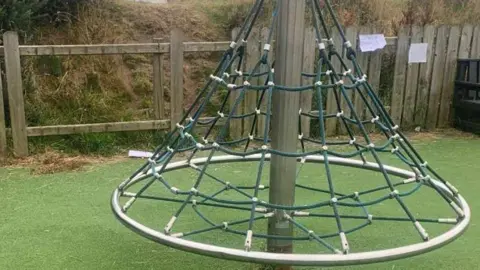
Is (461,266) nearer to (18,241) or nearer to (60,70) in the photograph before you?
(18,241)

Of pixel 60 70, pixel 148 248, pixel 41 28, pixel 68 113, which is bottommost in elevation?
pixel 148 248

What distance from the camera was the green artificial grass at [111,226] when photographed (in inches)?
130

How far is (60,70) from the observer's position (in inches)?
266

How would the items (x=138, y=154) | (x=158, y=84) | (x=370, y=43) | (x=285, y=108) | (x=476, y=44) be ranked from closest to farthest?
(x=285, y=108) < (x=138, y=154) < (x=158, y=84) < (x=370, y=43) < (x=476, y=44)

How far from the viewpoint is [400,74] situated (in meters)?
6.77

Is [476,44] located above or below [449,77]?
above

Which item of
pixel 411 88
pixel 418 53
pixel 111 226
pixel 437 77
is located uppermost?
pixel 418 53

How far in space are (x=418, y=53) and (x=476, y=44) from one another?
85 cm

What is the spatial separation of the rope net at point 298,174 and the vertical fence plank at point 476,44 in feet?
5.69

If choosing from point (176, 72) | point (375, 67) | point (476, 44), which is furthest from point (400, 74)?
point (176, 72)

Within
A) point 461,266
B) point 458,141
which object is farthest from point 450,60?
point 461,266

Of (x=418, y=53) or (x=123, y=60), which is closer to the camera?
(x=418, y=53)

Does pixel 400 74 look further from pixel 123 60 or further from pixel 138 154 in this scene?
pixel 123 60

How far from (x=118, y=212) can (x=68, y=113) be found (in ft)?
13.2
